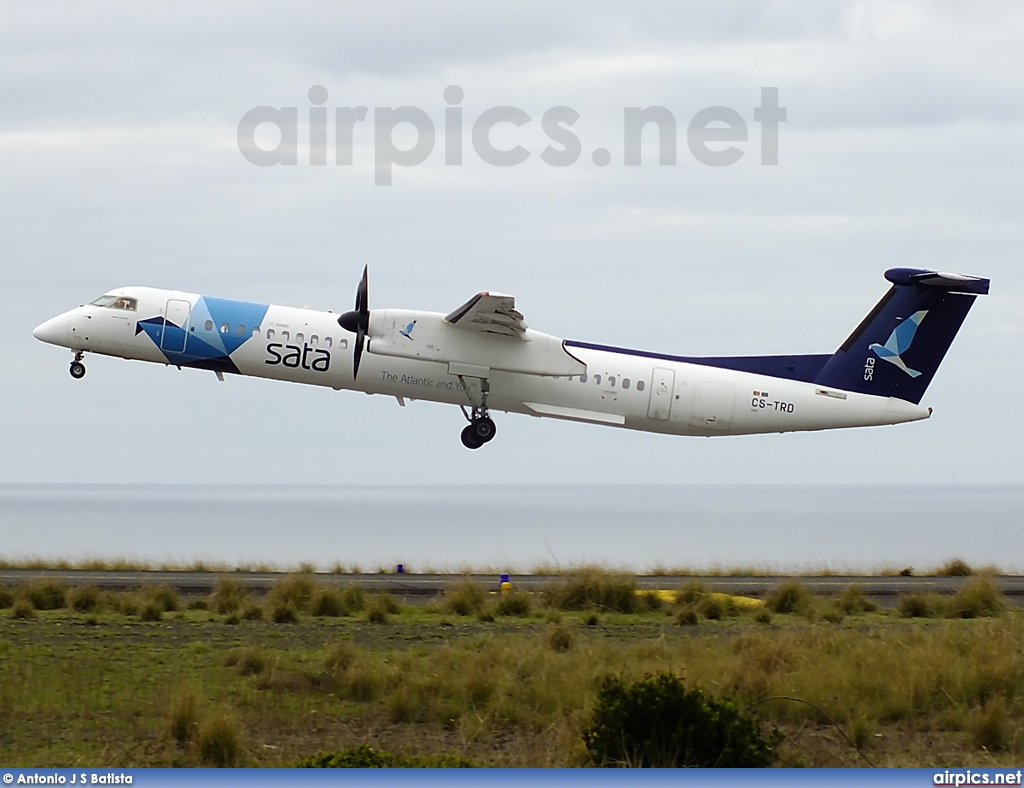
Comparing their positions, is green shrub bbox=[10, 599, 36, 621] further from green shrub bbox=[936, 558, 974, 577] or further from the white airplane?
green shrub bbox=[936, 558, 974, 577]

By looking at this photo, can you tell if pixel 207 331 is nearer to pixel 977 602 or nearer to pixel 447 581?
pixel 447 581

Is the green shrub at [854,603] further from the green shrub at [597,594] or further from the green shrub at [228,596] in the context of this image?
the green shrub at [228,596]

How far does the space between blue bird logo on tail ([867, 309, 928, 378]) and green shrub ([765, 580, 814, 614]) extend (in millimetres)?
9304

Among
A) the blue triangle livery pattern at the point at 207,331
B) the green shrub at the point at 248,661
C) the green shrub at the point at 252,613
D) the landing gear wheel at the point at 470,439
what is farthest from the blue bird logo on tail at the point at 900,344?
the green shrub at the point at 248,661

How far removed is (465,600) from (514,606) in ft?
3.33

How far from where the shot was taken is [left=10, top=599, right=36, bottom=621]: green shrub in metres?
22.8

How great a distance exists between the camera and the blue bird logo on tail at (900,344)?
3284cm

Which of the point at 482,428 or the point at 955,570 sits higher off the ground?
the point at 482,428

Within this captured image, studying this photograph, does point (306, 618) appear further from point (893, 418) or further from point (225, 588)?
point (893, 418)

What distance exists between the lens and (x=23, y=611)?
75.1 ft

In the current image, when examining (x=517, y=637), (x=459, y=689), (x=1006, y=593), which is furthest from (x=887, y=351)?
(x=459, y=689)

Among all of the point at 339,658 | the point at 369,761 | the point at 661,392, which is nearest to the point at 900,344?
the point at 661,392

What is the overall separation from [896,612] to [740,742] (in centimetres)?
1409

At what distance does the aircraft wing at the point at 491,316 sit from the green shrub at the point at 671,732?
16.8 m
